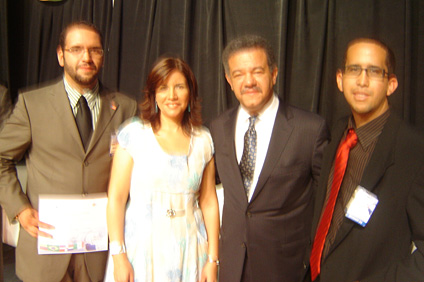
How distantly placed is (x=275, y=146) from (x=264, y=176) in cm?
15

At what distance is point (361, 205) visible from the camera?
3.91 feet

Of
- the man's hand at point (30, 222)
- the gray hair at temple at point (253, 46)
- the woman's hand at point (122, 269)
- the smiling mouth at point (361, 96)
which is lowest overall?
the woman's hand at point (122, 269)

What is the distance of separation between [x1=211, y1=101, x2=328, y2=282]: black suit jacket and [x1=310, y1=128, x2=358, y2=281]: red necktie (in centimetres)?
21

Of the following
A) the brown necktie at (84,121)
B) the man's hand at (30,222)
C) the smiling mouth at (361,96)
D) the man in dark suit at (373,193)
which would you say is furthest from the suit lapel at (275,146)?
the man's hand at (30,222)

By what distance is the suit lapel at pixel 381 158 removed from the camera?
119 centimetres

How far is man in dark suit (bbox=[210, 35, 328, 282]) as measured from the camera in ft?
5.15

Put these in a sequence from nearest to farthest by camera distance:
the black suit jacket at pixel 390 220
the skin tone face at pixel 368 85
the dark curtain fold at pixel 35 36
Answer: the black suit jacket at pixel 390 220 → the skin tone face at pixel 368 85 → the dark curtain fold at pixel 35 36

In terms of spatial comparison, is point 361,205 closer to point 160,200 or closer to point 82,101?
point 160,200

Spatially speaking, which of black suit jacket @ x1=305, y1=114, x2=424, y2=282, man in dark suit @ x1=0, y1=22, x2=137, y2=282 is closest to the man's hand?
man in dark suit @ x1=0, y1=22, x2=137, y2=282

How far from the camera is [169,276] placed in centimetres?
151

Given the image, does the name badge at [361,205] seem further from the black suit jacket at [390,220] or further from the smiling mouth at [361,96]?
the smiling mouth at [361,96]

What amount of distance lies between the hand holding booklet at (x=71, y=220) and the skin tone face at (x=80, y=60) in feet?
1.88

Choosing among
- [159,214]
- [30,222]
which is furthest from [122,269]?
[30,222]

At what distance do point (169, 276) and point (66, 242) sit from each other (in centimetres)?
55
